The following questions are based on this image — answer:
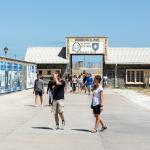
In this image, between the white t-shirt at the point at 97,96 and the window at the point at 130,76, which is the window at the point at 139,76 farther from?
the white t-shirt at the point at 97,96

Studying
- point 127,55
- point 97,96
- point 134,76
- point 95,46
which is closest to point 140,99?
point 97,96

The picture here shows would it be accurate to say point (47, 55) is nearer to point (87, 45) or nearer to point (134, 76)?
point (87, 45)

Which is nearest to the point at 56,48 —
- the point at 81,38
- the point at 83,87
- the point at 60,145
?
the point at 81,38

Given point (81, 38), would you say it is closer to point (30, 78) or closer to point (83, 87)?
point (30, 78)

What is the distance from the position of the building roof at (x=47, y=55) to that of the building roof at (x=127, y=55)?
4.88 metres

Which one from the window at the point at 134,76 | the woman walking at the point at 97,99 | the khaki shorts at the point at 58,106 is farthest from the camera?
the window at the point at 134,76

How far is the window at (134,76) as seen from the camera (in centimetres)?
5969

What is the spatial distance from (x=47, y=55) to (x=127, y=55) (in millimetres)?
8607

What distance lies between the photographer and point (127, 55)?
62.9 meters

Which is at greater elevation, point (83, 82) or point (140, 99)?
point (83, 82)

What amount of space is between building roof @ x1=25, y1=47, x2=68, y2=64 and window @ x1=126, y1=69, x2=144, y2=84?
657 cm

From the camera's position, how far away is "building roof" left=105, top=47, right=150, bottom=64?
200 feet

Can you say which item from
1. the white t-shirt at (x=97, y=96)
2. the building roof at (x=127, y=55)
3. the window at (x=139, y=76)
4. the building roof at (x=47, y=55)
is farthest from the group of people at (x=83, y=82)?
the white t-shirt at (x=97, y=96)

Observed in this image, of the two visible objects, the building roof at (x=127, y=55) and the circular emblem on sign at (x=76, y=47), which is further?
the building roof at (x=127, y=55)
